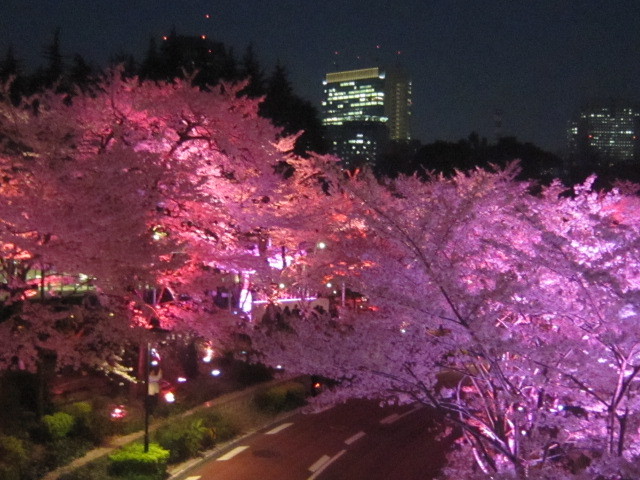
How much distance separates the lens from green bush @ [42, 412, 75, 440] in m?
11.8

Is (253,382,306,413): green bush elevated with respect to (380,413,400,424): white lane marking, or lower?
elevated

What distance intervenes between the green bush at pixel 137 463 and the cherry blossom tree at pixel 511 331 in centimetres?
403

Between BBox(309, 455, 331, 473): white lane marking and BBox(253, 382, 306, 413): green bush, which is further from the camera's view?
BBox(253, 382, 306, 413): green bush

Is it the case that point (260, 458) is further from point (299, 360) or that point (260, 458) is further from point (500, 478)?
point (500, 478)

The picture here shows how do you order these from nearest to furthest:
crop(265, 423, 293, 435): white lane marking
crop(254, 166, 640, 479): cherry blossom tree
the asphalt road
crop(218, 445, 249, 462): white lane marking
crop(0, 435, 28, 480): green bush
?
crop(254, 166, 640, 479): cherry blossom tree → crop(0, 435, 28, 480): green bush → the asphalt road → crop(218, 445, 249, 462): white lane marking → crop(265, 423, 293, 435): white lane marking

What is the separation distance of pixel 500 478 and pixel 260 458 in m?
7.75

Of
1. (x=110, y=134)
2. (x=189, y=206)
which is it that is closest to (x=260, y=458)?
(x=189, y=206)

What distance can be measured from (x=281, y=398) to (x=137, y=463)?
6.06 meters

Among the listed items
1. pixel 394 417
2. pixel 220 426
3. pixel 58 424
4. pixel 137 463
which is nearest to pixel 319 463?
pixel 220 426

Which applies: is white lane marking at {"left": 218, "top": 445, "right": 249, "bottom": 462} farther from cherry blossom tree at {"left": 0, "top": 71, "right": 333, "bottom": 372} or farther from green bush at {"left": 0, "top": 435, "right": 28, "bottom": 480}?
green bush at {"left": 0, "top": 435, "right": 28, "bottom": 480}

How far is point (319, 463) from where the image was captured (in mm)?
12719

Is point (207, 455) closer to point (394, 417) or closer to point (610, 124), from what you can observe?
point (394, 417)

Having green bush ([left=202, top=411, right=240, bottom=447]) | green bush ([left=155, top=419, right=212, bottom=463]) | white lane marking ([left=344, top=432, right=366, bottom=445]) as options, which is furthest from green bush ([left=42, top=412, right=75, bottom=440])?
white lane marking ([left=344, top=432, right=366, bottom=445])

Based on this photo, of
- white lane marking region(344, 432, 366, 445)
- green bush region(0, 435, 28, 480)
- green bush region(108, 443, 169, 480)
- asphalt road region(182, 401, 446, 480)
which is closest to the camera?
green bush region(0, 435, 28, 480)
